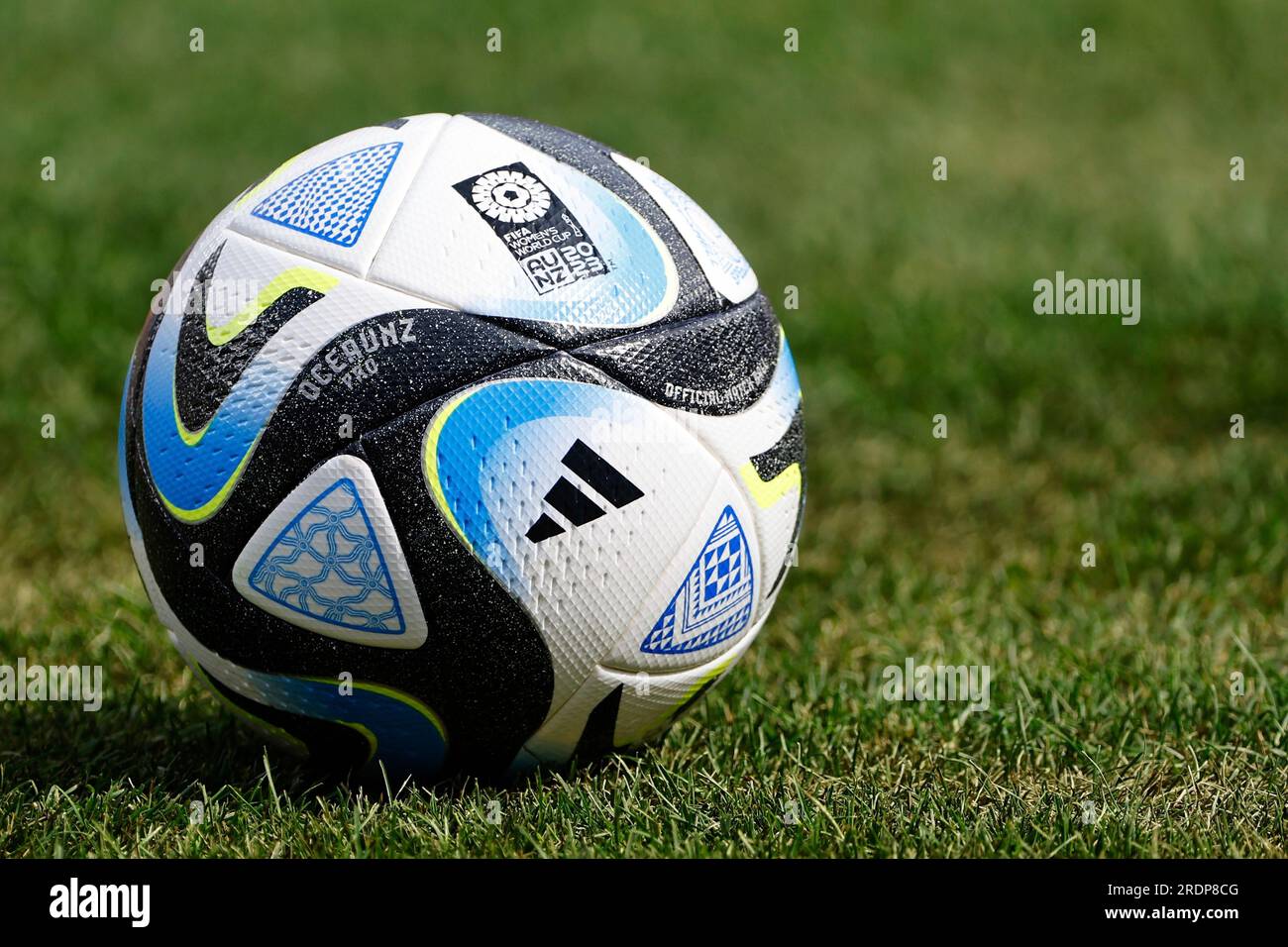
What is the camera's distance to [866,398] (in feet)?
20.9

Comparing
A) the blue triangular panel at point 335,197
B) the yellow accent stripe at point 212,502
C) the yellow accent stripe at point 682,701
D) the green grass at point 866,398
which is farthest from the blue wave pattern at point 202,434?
the yellow accent stripe at point 682,701

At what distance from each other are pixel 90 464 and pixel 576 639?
345 centimetres

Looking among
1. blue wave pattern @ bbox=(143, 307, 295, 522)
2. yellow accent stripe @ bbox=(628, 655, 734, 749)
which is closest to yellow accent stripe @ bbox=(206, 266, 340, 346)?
blue wave pattern @ bbox=(143, 307, 295, 522)

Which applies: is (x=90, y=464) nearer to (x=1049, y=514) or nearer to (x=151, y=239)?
(x=151, y=239)

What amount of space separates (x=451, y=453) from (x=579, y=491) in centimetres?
29

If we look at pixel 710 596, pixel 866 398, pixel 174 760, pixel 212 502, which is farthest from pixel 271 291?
pixel 866 398

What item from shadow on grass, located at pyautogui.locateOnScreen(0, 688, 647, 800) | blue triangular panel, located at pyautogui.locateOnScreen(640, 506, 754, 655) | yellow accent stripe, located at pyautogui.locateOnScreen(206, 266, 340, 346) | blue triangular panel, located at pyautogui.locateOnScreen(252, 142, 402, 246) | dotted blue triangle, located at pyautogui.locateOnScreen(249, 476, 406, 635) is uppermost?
blue triangular panel, located at pyautogui.locateOnScreen(252, 142, 402, 246)

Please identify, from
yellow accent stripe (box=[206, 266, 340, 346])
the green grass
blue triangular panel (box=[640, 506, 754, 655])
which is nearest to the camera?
yellow accent stripe (box=[206, 266, 340, 346])

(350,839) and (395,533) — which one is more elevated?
(395,533)

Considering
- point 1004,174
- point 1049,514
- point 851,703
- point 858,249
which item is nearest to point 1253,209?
point 1004,174

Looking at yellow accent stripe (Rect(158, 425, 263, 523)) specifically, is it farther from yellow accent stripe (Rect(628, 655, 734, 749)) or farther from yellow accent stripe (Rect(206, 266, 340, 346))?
yellow accent stripe (Rect(628, 655, 734, 749))

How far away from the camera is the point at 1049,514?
574 centimetres

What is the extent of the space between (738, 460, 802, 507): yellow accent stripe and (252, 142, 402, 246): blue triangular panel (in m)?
1.05

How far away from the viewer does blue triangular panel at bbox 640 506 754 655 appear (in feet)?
11.0
